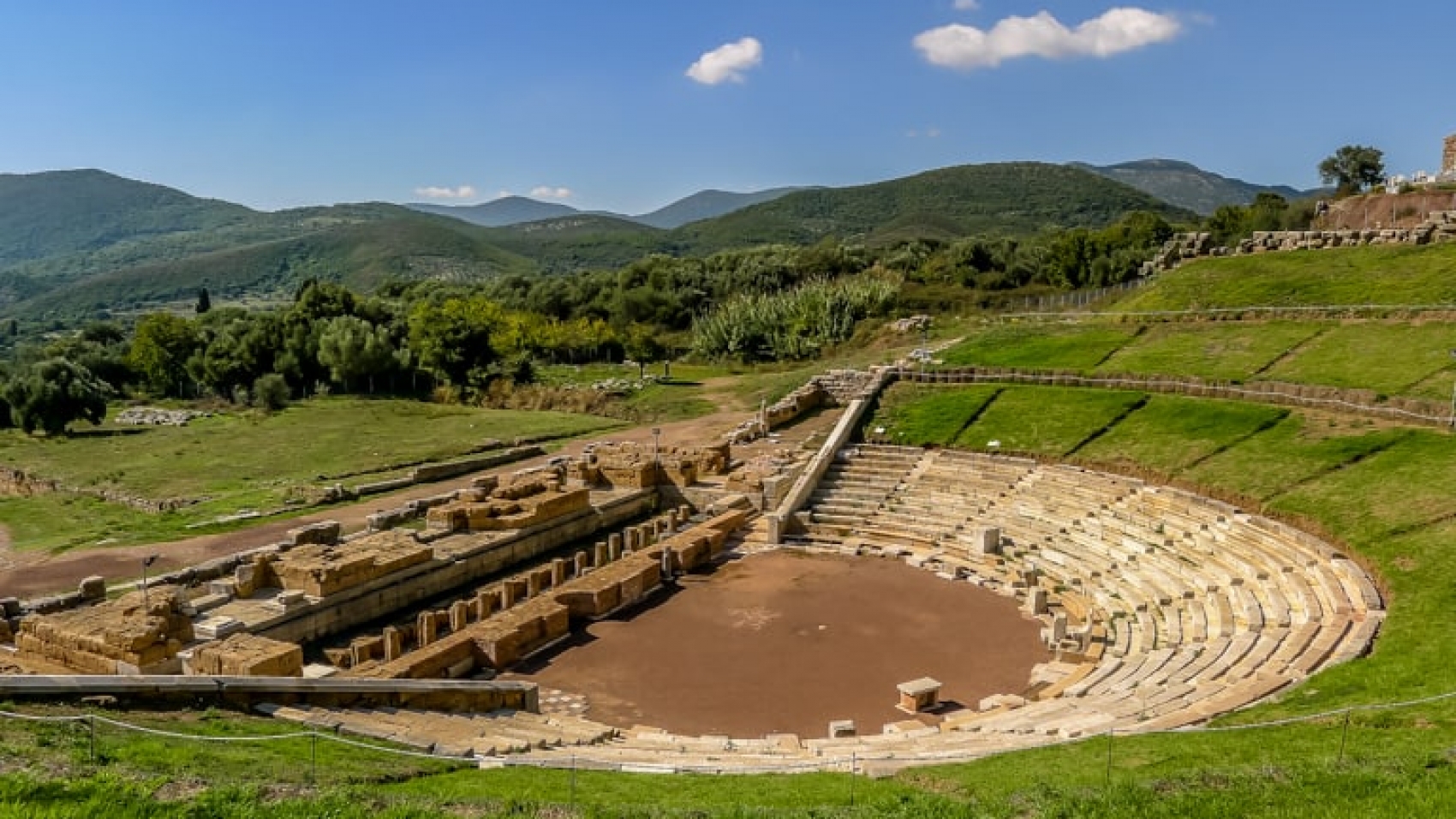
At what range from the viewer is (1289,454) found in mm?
27766

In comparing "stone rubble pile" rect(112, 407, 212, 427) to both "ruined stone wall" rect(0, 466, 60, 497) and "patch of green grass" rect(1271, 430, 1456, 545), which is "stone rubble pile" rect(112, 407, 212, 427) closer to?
"ruined stone wall" rect(0, 466, 60, 497)

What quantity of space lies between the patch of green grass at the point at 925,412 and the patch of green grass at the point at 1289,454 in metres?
9.79

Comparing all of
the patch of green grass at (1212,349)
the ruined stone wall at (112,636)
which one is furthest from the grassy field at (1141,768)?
the patch of green grass at (1212,349)

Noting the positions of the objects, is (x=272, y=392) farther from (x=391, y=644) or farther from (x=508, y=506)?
(x=391, y=644)

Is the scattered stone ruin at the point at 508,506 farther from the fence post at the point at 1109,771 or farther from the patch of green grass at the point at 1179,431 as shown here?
the fence post at the point at 1109,771

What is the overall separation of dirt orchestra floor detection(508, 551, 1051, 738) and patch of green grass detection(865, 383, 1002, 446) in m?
9.42

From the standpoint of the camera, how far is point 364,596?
2327cm

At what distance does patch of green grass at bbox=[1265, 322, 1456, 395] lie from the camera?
31.5 metres

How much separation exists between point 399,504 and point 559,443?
11672 mm

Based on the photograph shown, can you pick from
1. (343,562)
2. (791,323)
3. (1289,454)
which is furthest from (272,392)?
(1289,454)

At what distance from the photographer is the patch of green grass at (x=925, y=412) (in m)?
36.8

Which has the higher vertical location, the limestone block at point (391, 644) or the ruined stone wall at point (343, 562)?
the ruined stone wall at point (343, 562)

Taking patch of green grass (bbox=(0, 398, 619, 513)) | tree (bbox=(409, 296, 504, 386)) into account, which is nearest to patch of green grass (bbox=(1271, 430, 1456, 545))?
patch of green grass (bbox=(0, 398, 619, 513))

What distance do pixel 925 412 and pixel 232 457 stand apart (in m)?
30.3
